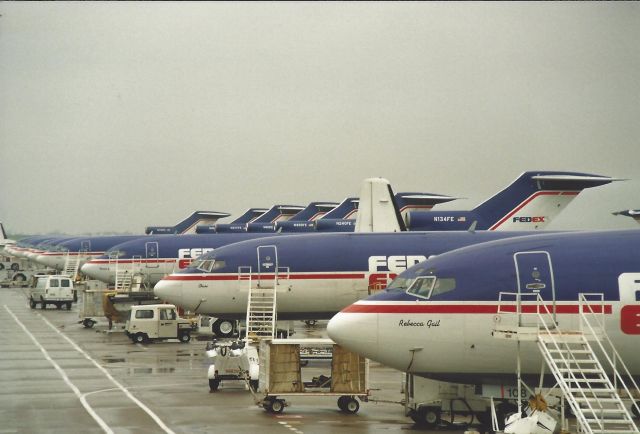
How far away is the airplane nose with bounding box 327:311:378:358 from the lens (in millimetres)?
26328

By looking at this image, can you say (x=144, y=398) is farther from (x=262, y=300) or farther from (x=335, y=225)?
(x=335, y=225)

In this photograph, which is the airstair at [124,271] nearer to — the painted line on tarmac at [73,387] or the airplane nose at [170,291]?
the painted line on tarmac at [73,387]

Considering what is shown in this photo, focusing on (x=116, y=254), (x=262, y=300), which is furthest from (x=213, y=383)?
(x=116, y=254)

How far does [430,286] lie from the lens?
2670 centimetres

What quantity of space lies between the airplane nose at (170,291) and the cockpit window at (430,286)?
1009 inches

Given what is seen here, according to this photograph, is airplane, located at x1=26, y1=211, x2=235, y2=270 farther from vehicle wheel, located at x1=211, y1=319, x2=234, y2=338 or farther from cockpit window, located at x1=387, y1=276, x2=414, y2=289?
cockpit window, located at x1=387, y1=276, x2=414, y2=289

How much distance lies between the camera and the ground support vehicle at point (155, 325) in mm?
55281

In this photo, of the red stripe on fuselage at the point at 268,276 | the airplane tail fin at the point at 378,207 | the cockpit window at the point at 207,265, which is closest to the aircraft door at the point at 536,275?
the red stripe on fuselage at the point at 268,276

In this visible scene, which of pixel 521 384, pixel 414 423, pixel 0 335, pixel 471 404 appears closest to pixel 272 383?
pixel 414 423

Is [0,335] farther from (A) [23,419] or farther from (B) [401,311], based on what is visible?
(B) [401,311]

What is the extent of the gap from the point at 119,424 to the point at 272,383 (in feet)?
17.2

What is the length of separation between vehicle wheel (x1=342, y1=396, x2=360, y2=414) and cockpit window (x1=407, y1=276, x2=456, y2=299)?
6.36 meters

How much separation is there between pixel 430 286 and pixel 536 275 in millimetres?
2870

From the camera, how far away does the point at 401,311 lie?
1038 inches
